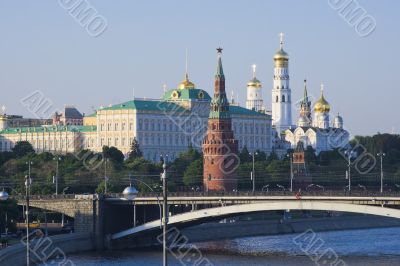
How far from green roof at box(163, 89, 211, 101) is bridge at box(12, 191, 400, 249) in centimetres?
7972

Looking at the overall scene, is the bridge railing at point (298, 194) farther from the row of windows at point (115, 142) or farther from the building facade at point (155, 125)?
the row of windows at point (115, 142)

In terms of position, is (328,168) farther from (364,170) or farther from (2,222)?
(2,222)

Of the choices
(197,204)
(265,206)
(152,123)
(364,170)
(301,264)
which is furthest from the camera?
(152,123)

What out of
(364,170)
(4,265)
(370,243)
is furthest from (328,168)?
(4,265)

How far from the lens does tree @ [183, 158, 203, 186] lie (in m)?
139

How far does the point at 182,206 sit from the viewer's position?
340 feet

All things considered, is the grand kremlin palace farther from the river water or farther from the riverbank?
the riverbank

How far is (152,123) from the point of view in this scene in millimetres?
185750

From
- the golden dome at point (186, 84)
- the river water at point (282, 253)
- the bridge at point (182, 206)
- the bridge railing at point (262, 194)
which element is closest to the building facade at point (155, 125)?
the golden dome at point (186, 84)

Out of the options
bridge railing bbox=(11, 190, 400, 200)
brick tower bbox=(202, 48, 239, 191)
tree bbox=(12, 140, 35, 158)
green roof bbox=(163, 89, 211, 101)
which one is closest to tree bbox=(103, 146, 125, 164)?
tree bbox=(12, 140, 35, 158)

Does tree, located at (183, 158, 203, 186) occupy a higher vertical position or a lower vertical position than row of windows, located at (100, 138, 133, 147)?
lower

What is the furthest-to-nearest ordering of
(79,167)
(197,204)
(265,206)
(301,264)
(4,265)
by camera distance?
(79,167), (197,204), (265,206), (301,264), (4,265)

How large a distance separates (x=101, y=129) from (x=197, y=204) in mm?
95620

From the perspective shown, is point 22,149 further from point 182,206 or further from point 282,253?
point 282,253
